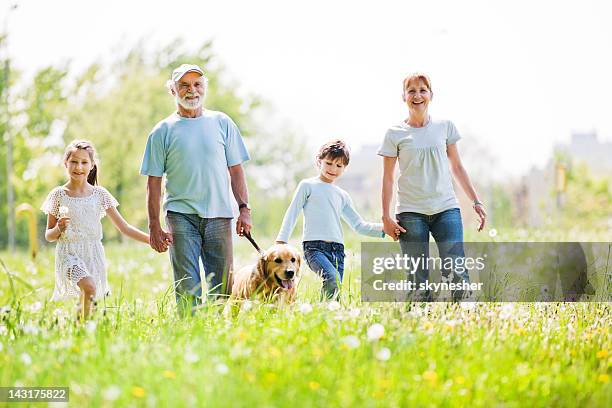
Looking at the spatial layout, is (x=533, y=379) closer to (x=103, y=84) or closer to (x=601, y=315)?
(x=601, y=315)

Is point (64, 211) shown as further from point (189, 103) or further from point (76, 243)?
point (189, 103)

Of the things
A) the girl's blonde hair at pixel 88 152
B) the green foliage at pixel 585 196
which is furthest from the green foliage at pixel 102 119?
the girl's blonde hair at pixel 88 152

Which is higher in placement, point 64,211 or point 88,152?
point 88,152

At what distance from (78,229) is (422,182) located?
100 inches

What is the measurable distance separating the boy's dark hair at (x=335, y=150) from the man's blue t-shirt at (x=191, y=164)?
2.70 feet

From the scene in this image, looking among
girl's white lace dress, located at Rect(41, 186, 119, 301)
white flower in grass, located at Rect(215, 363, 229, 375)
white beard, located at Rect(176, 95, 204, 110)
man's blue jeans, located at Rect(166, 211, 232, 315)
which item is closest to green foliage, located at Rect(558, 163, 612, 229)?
man's blue jeans, located at Rect(166, 211, 232, 315)

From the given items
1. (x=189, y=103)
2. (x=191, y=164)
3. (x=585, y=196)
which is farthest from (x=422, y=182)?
(x=585, y=196)

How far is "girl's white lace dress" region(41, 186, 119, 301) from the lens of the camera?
5777 millimetres

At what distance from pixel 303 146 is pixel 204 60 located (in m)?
11.5

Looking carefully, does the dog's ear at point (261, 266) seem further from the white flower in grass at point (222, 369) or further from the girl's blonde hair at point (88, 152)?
the white flower in grass at point (222, 369)

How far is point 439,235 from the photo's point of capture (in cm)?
602

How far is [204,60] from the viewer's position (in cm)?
3114

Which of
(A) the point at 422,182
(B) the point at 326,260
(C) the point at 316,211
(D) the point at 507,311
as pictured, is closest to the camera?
(D) the point at 507,311

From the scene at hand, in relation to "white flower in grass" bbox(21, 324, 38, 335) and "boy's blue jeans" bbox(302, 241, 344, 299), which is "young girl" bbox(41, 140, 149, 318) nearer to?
"white flower in grass" bbox(21, 324, 38, 335)
